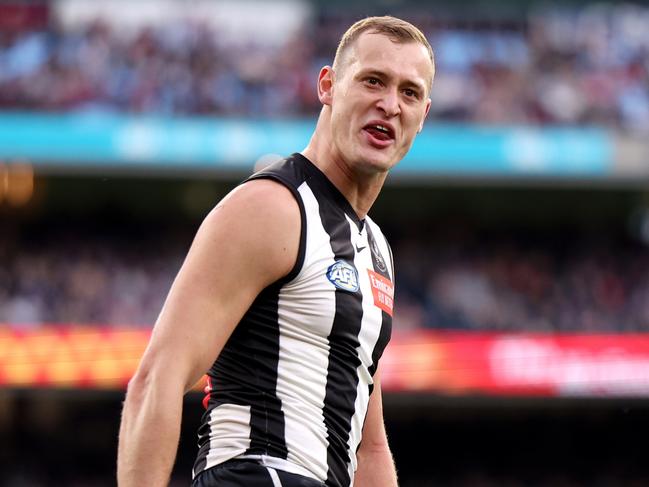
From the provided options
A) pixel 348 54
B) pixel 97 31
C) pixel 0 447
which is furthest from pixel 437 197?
pixel 348 54

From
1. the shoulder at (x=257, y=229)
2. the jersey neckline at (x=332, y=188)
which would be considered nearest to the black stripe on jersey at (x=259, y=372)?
the shoulder at (x=257, y=229)

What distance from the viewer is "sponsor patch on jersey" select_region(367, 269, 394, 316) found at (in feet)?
9.72

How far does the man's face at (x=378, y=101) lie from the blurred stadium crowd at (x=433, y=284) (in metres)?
14.1

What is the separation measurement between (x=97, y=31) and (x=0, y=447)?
6597 millimetres

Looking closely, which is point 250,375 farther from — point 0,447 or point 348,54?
point 0,447

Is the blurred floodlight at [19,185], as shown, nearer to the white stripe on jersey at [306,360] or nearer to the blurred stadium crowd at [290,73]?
the blurred stadium crowd at [290,73]

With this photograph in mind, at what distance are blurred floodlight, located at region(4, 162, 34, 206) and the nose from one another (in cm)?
1678

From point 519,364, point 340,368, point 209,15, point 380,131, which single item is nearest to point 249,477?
point 340,368

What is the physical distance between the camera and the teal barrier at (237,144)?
58.6 feet

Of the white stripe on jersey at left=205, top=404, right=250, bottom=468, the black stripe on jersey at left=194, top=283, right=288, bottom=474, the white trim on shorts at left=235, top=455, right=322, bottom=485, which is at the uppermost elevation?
the black stripe on jersey at left=194, top=283, right=288, bottom=474

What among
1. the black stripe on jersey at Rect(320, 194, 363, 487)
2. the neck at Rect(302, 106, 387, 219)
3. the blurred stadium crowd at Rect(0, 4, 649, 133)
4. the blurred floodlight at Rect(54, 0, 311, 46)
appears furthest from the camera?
the blurred floodlight at Rect(54, 0, 311, 46)

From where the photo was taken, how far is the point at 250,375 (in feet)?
8.99

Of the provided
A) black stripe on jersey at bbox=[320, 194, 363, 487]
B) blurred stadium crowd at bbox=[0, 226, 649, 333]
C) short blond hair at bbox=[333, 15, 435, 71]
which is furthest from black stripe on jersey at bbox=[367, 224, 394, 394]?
blurred stadium crowd at bbox=[0, 226, 649, 333]

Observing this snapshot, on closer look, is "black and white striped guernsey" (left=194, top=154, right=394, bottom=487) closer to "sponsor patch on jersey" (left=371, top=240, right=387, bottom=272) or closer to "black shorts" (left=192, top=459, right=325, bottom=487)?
"black shorts" (left=192, top=459, right=325, bottom=487)
